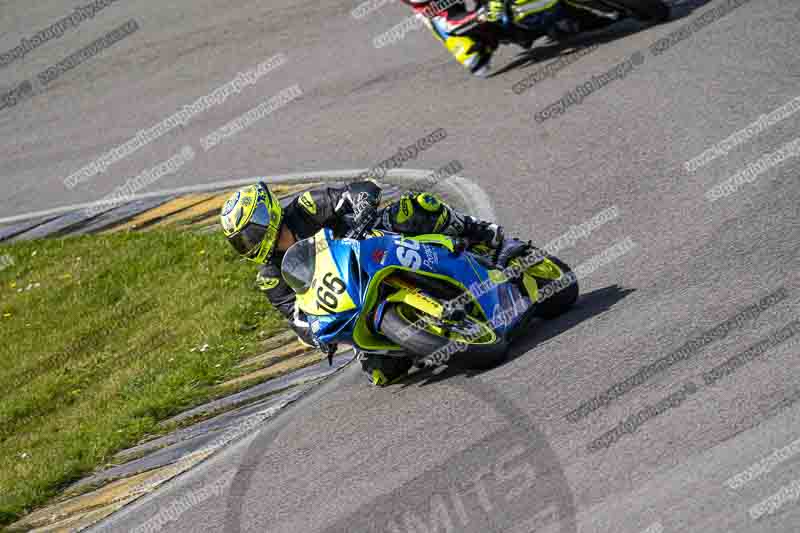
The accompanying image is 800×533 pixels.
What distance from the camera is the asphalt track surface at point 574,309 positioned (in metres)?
5.27

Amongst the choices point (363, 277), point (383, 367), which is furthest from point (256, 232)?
point (383, 367)

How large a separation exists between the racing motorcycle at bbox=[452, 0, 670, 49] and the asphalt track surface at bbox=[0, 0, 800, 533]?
0.25 meters

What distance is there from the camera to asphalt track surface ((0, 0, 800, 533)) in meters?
5.27

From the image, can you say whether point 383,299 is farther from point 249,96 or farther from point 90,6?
point 90,6

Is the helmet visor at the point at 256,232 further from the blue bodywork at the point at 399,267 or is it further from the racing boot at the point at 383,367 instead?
the racing boot at the point at 383,367

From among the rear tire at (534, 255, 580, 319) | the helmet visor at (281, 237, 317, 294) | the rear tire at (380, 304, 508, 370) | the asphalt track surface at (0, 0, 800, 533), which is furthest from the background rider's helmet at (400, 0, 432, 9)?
the rear tire at (380, 304, 508, 370)

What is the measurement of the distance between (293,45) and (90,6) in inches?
228

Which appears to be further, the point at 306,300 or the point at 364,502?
the point at 306,300

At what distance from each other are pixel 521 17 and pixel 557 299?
251 inches

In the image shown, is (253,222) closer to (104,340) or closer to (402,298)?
(402,298)

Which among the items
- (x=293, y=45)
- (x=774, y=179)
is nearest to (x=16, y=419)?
(x=774, y=179)

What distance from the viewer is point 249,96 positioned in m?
15.8

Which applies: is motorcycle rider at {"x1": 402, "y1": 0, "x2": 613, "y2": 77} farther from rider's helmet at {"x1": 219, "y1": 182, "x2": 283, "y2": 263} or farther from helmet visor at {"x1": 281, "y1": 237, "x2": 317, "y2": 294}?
helmet visor at {"x1": 281, "y1": 237, "x2": 317, "y2": 294}

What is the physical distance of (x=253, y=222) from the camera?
730 cm
